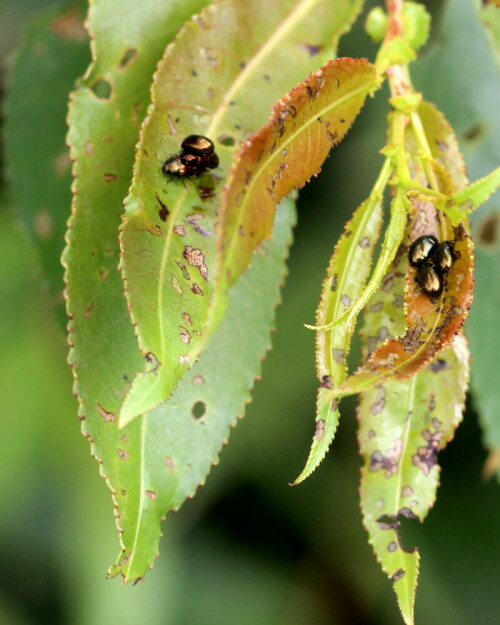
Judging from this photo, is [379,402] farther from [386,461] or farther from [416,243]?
[416,243]

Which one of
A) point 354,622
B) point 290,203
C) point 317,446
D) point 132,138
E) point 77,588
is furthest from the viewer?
point 354,622

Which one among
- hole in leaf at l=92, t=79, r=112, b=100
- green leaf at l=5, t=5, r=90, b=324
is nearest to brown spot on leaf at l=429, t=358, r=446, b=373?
hole in leaf at l=92, t=79, r=112, b=100

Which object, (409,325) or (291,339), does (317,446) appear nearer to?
(409,325)

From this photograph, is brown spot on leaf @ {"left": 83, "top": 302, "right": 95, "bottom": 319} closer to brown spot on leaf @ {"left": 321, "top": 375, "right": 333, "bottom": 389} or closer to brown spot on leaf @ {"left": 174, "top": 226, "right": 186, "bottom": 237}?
brown spot on leaf @ {"left": 174, "top": 226, "right": 186, "bottom": 237}

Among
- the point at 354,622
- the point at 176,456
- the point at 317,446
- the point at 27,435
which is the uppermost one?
the point at 317,446

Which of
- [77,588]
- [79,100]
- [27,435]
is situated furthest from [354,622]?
[79,100]
